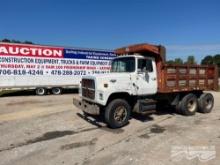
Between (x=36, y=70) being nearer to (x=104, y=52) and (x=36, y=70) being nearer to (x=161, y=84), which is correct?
(x=104, y=52)

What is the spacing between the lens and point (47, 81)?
1966 cm

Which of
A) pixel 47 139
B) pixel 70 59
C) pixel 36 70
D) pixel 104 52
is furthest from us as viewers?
pixel 104 52

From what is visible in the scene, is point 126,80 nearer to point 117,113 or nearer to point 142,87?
point 142,87

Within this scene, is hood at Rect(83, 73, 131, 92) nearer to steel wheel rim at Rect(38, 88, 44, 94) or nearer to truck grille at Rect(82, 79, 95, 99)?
truck grille at Rect(82, 79, 95, 99)

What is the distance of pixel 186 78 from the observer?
11.4 metres

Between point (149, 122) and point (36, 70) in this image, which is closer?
point (149, 122)

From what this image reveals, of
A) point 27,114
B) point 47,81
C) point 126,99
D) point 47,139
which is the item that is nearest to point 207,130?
point 126,99

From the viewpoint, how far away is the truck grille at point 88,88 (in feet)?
30.6

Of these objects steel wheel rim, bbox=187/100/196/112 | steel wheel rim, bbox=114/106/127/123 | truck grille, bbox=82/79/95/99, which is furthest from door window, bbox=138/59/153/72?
steel wheel rim, bbox=187/100/196/112

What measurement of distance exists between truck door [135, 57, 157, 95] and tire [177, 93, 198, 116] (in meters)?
1.70

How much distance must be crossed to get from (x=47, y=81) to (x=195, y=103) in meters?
11.6

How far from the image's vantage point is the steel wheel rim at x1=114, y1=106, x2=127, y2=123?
9.30 m

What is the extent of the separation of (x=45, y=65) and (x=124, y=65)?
34.8ft

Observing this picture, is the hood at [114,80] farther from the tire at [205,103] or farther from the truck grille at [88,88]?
the tire at [205,103]
